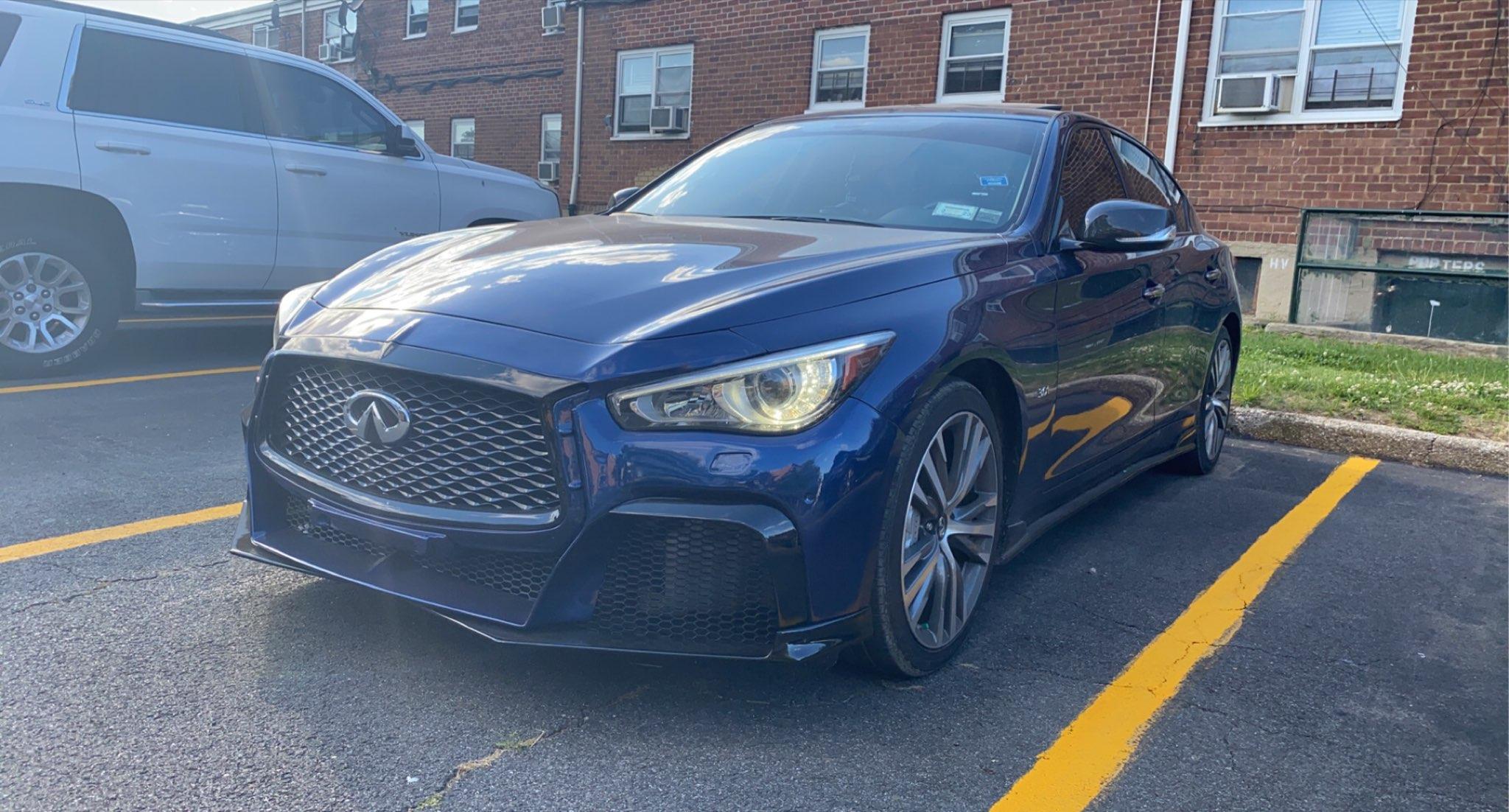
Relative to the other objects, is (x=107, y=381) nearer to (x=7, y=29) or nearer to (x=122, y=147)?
(x=122, y=147)

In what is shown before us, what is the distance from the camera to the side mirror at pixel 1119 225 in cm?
369

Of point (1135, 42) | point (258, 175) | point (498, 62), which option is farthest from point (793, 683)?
point (498, 62)

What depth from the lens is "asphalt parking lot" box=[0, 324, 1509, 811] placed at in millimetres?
2320

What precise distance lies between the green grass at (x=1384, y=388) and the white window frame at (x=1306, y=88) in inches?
138

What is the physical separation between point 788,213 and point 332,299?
1490mm

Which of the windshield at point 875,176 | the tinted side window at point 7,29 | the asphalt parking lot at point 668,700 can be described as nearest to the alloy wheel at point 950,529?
the asphalt parking lot at point 668,700

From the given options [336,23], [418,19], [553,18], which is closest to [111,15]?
[553,18]

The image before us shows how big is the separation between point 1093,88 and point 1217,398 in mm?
8762

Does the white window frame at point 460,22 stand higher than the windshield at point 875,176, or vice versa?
the white window frame at point 460,22

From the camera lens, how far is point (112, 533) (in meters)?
3.67

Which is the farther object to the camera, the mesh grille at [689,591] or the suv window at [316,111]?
the suv window at [316,111]

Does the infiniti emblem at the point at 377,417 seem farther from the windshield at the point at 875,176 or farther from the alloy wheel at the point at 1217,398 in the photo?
the alloy wheel at the point at 1217,398

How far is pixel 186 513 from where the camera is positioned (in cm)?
397

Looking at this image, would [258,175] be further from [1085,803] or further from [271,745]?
[1085,803]
